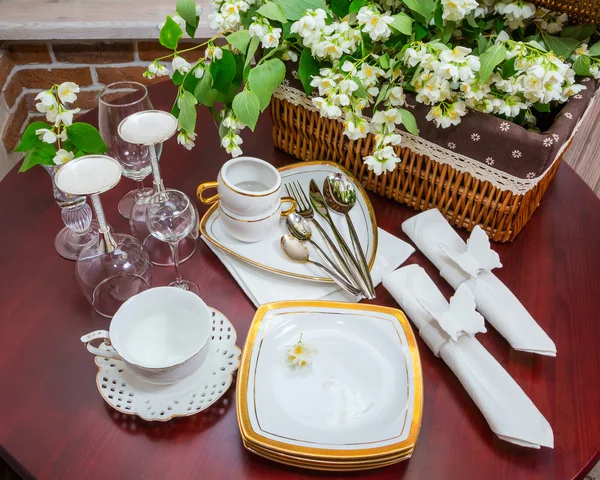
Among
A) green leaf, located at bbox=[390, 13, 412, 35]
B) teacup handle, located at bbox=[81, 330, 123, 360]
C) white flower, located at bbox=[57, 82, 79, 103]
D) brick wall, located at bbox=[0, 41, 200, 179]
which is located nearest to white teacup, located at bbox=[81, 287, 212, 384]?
teacup handle, located at bbox=[81, 330, 123, 360]

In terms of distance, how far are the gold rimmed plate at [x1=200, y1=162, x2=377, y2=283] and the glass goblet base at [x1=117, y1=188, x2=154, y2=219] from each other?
0.45ft

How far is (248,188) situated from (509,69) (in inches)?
16.1

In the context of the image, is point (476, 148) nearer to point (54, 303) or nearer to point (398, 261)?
point (398, 261)

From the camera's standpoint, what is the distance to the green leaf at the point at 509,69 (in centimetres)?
78

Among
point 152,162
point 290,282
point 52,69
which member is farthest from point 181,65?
point 52,69

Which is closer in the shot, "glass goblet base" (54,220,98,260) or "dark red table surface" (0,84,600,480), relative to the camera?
"dark red table surface" (0,84,600,480)

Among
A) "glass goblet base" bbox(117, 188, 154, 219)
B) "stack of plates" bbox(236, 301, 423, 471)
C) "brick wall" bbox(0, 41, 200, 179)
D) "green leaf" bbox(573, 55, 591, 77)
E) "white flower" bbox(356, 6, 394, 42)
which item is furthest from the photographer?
"brick wall" bbox(0, 41, 200, 179)

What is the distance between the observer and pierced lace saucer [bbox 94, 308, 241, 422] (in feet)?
2.24

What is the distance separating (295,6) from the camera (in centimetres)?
81

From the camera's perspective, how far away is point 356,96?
0.82 metres

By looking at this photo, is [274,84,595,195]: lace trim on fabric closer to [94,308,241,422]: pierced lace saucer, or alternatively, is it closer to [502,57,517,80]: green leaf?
[502,57,517,80]: green leaf

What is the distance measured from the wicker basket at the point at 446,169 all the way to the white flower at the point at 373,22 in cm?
15

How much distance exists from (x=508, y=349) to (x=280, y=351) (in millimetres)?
316

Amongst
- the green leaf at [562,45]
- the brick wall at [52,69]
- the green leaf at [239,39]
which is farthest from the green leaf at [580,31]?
the brick wall at [52,69]
